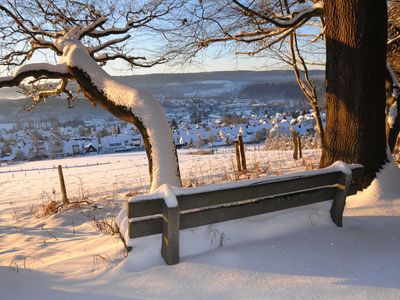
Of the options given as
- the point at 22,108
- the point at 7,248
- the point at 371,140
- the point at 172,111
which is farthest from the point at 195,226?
the point at 172,111

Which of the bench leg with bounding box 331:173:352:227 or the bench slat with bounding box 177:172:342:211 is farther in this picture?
the bench leg with bounding box 331:173:352:227

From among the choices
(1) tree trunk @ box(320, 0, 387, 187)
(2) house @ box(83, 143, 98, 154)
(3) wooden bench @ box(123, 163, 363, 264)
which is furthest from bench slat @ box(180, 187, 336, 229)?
(2) house @ box(83, 143, 98, 154)

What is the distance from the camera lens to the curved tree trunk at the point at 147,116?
18.6 feet

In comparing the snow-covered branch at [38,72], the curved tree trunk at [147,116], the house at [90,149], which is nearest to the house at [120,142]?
the house at [90,149]

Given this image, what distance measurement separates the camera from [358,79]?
5016mm

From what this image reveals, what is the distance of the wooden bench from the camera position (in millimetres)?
3078

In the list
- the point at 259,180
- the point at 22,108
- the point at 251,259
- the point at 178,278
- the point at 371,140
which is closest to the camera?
the point at 178,278

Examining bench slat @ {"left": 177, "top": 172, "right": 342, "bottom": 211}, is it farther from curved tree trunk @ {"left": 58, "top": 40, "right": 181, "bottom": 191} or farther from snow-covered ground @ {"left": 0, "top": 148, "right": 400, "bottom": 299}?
curved tree trunk @ {"left": 58, "top": 40, "right": 181, "bottom": 191}

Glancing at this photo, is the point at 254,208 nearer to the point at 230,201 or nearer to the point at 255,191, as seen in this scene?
the point at 255,191

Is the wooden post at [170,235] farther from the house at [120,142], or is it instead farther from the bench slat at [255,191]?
the house at [120,142]

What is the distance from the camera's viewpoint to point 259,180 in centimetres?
348

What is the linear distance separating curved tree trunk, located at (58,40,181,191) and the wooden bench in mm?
2280

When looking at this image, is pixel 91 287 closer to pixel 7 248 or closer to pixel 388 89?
pixel 7 248

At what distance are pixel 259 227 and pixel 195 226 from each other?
2.74 feet
